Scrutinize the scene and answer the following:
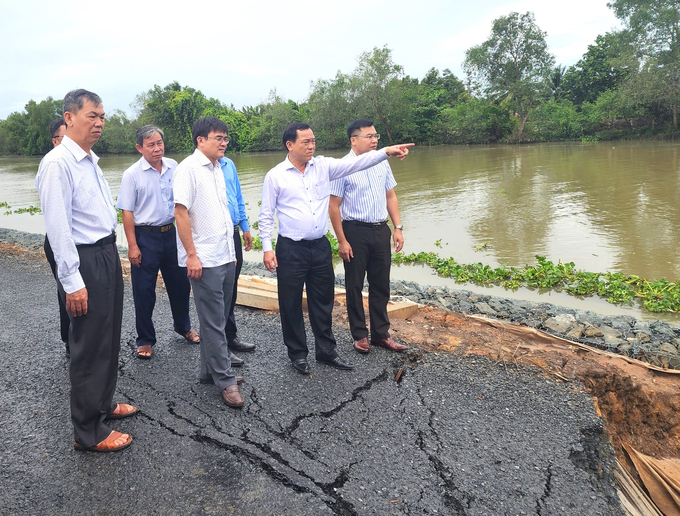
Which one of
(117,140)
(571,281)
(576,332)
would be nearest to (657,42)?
(571,281)

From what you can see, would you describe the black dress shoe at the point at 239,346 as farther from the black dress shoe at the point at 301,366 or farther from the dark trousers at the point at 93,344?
the dark trousers at the point at 93,344

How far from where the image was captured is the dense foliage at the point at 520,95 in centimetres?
3575

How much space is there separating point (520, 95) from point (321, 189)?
150ft

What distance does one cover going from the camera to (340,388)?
3674 mm

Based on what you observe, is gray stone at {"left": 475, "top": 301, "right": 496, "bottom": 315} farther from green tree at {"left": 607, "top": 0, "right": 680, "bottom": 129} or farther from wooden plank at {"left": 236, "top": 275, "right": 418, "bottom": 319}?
green tree at {"left": 607, "top": 0, "right": 680, "bottom": 129}

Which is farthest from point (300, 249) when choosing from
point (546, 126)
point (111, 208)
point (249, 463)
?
point (546, 126)

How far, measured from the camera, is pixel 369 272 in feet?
14.7

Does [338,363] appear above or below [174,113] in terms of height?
below

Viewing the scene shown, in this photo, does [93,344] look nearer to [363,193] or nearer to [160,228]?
[160,228]

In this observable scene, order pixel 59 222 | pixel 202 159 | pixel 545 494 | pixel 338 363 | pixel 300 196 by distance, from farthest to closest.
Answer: pixel 338 363 → pixel 300 196 → pixel 202 159 → pixel 59 222 → pixel 545 494

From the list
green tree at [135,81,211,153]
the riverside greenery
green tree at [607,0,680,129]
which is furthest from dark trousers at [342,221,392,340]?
green tree at [135,81,211,153]

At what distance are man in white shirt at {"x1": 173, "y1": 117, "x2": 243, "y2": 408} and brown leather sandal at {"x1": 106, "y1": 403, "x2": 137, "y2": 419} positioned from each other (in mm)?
581

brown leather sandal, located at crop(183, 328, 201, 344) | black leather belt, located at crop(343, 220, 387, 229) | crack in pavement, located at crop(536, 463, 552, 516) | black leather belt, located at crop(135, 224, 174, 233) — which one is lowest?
crack in pavement, located at crop(536, 463, 552, 516)

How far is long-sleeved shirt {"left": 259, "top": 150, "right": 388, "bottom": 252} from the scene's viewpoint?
389 centimetres
